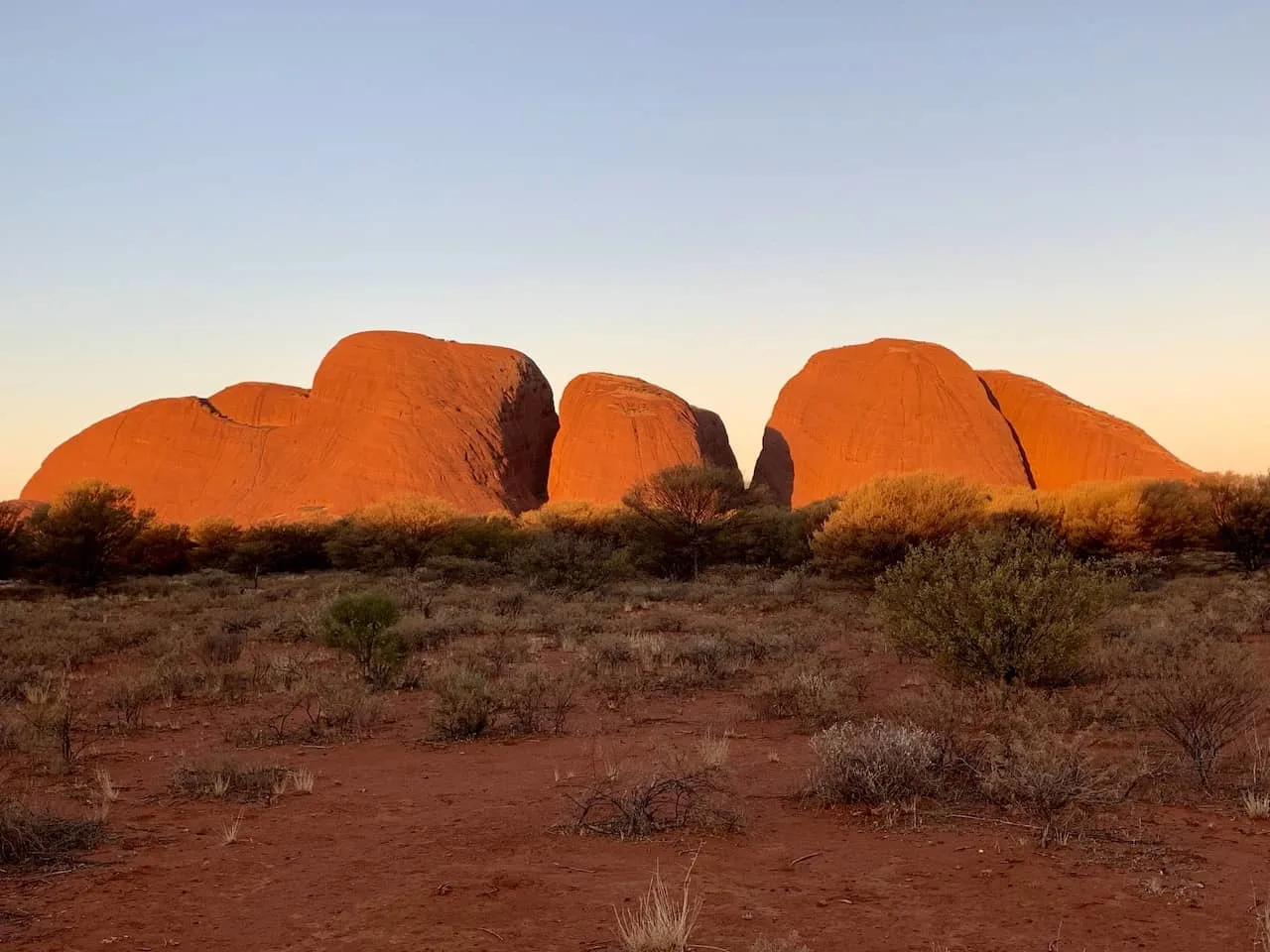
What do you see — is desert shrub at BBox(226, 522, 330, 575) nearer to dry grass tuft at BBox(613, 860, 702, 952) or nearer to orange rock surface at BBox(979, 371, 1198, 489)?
dry grass tuft at BBox(613, 860, 702, 952)

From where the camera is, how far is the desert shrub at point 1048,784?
5082 millimetres

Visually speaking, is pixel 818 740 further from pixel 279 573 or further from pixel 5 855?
pixel 279 573

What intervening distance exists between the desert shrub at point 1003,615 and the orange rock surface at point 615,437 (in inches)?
1278

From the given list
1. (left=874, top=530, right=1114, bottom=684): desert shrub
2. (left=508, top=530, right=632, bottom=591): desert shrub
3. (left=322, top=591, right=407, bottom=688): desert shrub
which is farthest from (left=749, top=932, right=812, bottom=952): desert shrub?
(left=508, top=530, right=632, bottom=591): desert shrub

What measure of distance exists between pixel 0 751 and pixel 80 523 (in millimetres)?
21848

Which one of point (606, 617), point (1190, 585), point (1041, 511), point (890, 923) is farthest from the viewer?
point (1041, 511)

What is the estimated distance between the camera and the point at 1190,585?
18.7 metres

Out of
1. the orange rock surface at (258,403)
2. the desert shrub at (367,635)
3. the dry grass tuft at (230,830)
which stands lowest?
the dry grass tuft at (230,830)

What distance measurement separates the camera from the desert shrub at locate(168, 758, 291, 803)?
246 inches

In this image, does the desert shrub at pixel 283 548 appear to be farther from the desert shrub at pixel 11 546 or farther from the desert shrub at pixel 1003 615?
the desert shrub at pixel 1003 615

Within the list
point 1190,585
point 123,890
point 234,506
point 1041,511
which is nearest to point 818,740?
point 123,890

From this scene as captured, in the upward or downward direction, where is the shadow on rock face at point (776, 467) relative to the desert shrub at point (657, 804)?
upward

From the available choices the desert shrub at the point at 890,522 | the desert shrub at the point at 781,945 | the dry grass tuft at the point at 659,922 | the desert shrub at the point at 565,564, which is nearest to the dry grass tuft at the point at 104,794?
the dry grass tuft at the point at 659,922

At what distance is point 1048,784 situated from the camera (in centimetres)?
518
